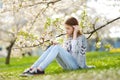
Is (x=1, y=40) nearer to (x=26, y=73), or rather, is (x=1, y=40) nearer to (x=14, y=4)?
(x=14, y=4)

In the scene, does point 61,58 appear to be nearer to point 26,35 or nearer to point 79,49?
point 79,49

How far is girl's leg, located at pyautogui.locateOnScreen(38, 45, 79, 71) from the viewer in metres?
12.9

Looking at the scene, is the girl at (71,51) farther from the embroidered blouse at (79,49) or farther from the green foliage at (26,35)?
the green foliage at (26,35)

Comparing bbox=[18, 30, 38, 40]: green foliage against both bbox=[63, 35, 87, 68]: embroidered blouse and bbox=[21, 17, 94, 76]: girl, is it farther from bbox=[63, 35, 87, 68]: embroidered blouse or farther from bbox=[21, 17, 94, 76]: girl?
bbox=[63, 35, 87, 68]: embroidered blouse

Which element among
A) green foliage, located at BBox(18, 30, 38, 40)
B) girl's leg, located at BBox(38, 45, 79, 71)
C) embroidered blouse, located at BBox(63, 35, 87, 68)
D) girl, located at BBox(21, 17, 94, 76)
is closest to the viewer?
girl's leg, located at BBox(38, 45, 79, 71)

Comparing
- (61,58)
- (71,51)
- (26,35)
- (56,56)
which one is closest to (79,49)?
(71,51)

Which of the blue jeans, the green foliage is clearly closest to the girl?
the blue jeans

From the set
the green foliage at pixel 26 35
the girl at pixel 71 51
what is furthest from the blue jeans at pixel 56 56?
the green foliage at pixel 26 35

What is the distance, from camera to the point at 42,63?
1293cm

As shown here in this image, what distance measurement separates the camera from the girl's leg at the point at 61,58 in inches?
509

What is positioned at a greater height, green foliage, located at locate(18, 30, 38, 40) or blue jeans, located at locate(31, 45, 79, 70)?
green foliage, located at locate(18, 30, 38, 40)

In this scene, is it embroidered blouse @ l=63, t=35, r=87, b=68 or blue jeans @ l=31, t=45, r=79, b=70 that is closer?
blue jeans @ l=31, t=45, r=79, b=70

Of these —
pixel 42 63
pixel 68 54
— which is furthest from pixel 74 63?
pixel 42 63

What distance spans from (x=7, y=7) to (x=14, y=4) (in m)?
0.89
